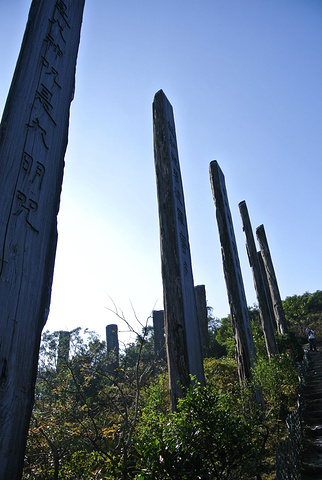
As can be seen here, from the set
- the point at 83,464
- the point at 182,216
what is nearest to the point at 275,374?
A: the point at 83,464

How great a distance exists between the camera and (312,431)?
4.73m

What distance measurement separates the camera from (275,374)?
707 centimetres

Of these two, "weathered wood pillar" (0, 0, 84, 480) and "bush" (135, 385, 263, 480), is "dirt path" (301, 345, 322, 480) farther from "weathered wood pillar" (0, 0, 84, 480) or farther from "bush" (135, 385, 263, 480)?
"weathered wood pillar" (0, 0, 84, 480)

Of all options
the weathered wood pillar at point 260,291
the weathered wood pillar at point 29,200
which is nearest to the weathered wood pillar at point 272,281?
the weathered wood pillar at point 260,291

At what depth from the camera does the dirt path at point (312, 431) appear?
3502 millimetres

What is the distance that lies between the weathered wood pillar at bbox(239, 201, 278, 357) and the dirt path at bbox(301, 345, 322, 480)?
2.56 m

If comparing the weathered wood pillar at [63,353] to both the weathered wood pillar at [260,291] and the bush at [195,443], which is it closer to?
the bush at [195,443]

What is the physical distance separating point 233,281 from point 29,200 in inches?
195

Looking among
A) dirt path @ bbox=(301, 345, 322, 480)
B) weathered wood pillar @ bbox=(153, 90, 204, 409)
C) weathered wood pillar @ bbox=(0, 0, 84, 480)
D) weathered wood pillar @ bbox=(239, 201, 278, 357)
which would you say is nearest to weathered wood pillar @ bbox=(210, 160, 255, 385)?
dirt path @ bbox=(301, 345, 322, 480)

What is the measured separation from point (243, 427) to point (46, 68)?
2600 mm

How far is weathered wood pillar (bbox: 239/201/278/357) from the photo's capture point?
36.4 ft

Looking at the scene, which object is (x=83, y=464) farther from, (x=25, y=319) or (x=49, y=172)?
(x=49, y=172)

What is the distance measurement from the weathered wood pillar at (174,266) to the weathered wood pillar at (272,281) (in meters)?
→ 11.3

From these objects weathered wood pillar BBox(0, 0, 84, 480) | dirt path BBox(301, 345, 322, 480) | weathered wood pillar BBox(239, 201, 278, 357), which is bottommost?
dirt path BBox(301, 345, 322, 480)
